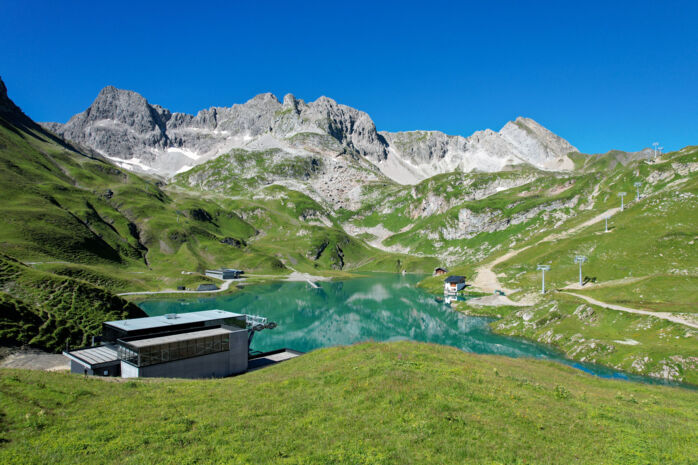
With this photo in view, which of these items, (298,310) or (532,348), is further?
(298,310)

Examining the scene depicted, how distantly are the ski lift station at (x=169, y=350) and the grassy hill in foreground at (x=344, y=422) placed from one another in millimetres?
14859

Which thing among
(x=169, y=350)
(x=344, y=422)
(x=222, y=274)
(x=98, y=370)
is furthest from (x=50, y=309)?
(x=222, y=274)

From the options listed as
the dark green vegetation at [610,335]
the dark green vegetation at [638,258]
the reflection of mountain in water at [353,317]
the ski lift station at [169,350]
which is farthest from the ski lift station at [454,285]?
the ski lift station at [169,350]

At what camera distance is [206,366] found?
136 feet

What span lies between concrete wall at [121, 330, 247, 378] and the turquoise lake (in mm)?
19174

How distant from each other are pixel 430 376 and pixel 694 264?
96.3 meters

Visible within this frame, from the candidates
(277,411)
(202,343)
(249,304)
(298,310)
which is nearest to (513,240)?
(298,310)

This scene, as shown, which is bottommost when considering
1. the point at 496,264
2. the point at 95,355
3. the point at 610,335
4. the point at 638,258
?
the point at 610,335

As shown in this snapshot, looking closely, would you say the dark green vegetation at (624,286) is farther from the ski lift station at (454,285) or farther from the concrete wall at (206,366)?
the concrete wall at (206,366)

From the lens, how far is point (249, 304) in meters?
119

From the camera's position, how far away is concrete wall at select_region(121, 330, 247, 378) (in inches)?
1451

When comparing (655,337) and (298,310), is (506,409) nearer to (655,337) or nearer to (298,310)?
(655,337)

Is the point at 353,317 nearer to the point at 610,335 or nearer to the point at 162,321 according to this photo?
the point at 610,335

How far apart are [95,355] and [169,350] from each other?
983 centimetres
